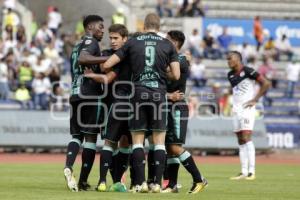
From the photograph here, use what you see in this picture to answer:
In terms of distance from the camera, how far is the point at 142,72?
535 inches

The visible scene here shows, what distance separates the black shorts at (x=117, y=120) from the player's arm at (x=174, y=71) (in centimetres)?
72

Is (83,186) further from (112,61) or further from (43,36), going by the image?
(43,36)

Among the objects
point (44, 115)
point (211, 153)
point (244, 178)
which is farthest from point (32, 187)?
point (211, 153)

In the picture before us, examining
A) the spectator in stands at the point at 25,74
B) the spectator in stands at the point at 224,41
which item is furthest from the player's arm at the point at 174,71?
the spectator in stands at the point at 224,41

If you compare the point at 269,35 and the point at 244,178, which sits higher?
the point at 269,35

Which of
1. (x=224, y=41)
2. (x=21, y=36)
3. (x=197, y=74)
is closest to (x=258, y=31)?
(x=224, y=41)

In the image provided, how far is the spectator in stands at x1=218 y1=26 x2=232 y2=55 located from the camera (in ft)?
123

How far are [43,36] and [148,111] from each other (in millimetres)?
20828

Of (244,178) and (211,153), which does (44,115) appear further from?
(244,178)

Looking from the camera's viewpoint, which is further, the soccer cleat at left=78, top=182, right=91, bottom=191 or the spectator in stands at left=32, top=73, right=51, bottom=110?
the spectator in stands at left=32, top=73, right=51, bottom=110

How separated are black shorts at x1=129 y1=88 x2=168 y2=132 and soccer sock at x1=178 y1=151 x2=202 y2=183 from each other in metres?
0.61

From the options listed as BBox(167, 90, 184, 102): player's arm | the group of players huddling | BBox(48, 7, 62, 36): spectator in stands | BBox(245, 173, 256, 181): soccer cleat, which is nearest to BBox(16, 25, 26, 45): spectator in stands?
BBox(48, 7, 62, 36): spectator in stands

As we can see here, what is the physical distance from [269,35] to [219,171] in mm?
18693

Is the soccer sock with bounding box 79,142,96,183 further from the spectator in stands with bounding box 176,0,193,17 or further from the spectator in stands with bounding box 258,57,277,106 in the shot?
the spectator in stands with bounding box 176,0,193,17
